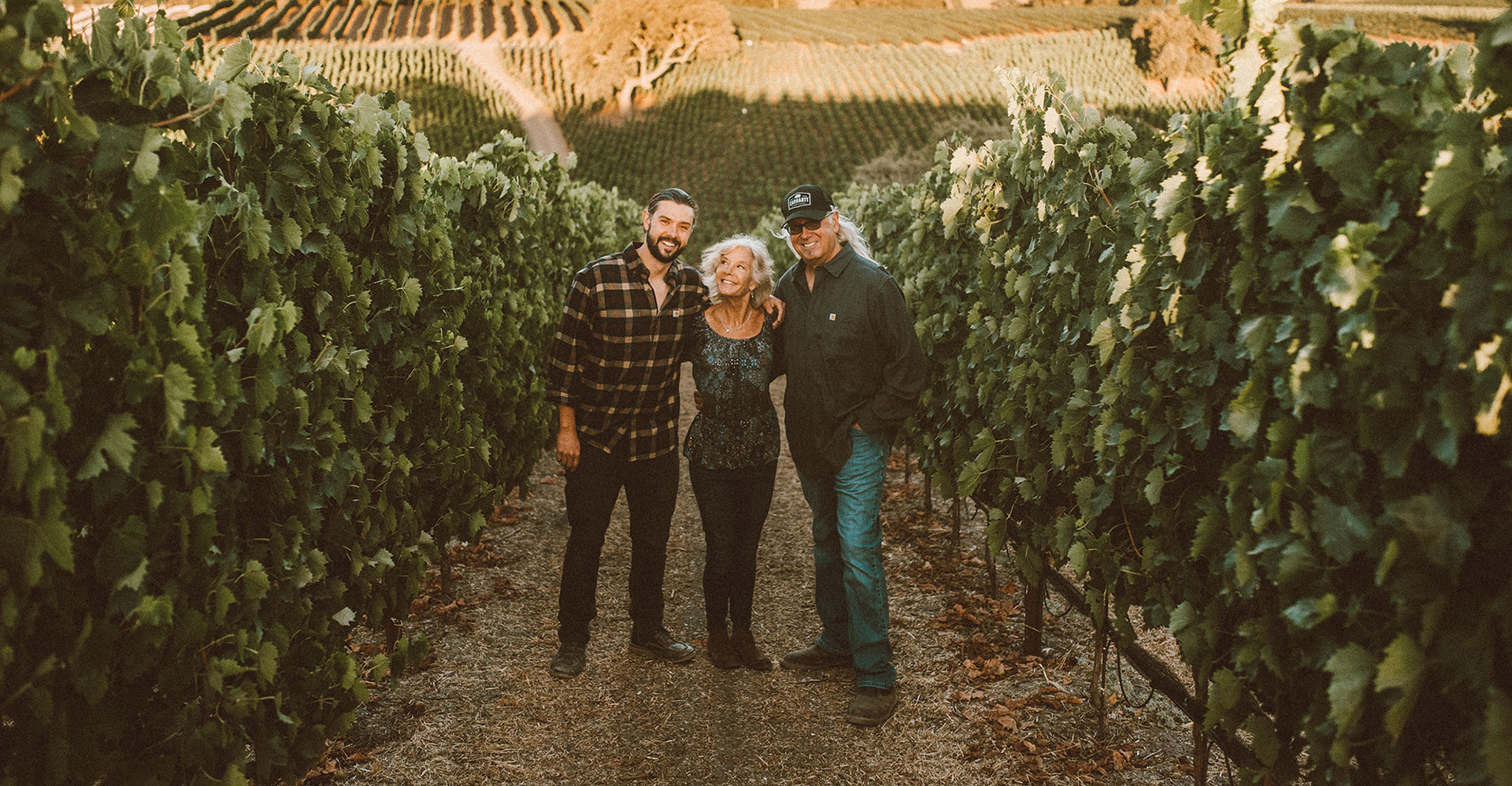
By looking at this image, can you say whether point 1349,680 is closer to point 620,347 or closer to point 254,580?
point 254,580

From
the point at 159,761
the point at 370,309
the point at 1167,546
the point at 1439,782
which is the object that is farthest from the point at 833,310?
the point at 159,761

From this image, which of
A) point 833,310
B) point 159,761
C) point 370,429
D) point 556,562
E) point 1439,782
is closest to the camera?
point 1439,782

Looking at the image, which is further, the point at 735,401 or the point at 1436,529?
the point at 735,401

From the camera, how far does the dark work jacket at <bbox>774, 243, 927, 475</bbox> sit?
3.91 metres

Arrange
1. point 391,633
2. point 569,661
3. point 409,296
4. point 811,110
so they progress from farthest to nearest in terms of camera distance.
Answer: point 811,110 < point 569,661 < point 391,633 < point 409,296

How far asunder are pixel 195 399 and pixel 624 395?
6.97 feet

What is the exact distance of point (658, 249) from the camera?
4.05 meters

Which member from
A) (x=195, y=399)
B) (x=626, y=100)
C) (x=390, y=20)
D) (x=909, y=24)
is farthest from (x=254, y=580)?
(x=909, y=24)

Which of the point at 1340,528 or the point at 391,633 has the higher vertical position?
the point at 1340,528

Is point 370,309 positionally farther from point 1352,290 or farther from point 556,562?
point 1352,290

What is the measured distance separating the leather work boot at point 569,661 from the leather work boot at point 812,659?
0.99 meters

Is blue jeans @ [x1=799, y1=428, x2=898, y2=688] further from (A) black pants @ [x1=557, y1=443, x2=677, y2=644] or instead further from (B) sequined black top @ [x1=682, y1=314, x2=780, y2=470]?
(A) black pants @ [x1=557, y1=443, x2=677, y2=644]

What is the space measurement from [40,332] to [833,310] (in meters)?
2.79

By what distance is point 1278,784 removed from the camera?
2475mm
